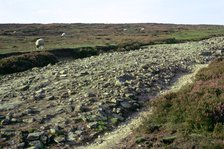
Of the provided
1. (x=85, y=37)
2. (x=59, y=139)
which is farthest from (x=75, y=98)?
(x=85, y=37)

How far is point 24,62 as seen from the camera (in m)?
41.5

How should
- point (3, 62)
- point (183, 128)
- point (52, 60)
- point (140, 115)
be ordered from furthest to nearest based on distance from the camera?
1. point (52, 60)
2. point (3, 62)
3. point (140, 115)
4. point (183, 128)

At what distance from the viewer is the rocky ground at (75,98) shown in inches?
794

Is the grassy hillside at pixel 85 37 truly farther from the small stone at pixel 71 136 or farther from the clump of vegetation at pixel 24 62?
the small stone at pixel 71 136

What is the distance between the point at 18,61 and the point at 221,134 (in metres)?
28.1

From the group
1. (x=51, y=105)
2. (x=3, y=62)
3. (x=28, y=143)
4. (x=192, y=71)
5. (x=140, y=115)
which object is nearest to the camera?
(x=28, y=143)

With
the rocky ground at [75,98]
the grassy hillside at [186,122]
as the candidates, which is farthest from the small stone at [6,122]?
the grassy hillside at [186,122]

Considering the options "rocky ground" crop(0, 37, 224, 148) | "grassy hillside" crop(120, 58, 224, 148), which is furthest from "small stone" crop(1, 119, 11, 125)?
"grassy hillside" crop(120, 58, 224, 148)

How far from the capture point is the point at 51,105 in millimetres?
24672

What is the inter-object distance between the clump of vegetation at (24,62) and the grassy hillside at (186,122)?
20041mm

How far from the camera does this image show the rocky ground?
20172 mm

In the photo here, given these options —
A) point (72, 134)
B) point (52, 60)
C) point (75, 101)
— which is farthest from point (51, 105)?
point (52, 60)

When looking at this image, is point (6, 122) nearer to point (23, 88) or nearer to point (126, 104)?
point (126, 104)

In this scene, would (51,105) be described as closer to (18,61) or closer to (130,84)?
(130,84)
